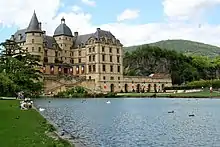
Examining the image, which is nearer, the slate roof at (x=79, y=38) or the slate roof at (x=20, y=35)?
the slate roof at (x=20, y=35)

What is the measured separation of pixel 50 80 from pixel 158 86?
125ft

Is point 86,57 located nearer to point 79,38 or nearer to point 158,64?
point 79,38

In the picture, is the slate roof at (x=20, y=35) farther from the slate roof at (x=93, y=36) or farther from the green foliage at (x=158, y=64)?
the green foliage at (x=158, y=64)

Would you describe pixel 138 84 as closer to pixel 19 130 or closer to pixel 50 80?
pixel 50 80

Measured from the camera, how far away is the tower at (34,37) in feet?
340

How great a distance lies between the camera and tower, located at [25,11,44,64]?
103625mm

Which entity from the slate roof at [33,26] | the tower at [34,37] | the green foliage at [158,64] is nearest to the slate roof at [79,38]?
the tower at [34,37]

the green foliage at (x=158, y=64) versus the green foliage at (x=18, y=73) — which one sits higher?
the green foliage at (x=158, y=64)

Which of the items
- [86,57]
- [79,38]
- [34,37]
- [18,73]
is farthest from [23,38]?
[18,73]

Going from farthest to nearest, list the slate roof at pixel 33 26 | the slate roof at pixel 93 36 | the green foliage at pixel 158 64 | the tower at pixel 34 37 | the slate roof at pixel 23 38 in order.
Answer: the green foliage at pixel 158 64 → the slate roof at pixel 93 36 → the slate roof at pixel 23 38 → the tower at pixel 34 37 → the slate roof at pixel 33 26

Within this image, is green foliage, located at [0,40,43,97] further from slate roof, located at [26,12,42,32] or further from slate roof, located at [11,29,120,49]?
slate roof, located at [11,29,120,49]

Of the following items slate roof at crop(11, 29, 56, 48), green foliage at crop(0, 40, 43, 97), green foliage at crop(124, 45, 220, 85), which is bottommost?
green foliage at crop(0, 40, 43, 97)

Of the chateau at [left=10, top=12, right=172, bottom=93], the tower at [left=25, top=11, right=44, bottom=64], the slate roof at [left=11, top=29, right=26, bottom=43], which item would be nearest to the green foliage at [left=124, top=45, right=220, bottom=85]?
the chateau at [left=10, top=12, right=172, bottom=93]

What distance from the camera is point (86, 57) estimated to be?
114250 mm
